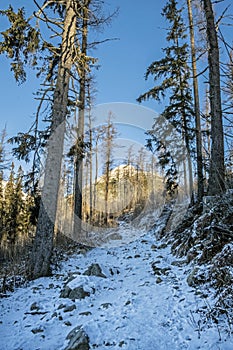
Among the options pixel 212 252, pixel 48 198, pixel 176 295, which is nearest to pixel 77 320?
pixel 176 295

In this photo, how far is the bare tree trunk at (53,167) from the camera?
5.70m

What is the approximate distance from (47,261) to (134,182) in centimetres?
2871

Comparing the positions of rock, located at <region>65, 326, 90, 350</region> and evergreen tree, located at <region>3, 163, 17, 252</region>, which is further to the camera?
evergreen tree, located at <region>3, 163, 17, 252</region>

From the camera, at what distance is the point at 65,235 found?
1199 centimetres

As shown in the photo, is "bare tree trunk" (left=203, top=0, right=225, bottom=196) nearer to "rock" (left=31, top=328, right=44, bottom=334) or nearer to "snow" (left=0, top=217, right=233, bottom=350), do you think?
"snow" (left=0, top=217, right=233, bottom=350)

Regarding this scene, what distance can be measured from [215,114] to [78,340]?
612 centimetres

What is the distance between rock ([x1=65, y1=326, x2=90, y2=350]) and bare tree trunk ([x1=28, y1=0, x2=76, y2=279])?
9.95 feet

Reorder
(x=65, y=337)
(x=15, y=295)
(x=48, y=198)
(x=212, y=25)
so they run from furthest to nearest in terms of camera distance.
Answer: (x=212, y=25) < (x=48, y=198) < (x=15, y=295) < (x=65, y=337)

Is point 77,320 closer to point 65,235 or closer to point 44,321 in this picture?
point 44,321

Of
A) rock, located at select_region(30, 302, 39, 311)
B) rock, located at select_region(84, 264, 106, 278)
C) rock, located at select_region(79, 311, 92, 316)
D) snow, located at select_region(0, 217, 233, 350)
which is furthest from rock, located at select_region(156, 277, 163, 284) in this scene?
rock, located at select_region(30, 302, 39, 311)

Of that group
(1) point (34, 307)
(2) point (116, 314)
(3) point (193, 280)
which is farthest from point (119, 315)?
(1) point (34, 307)

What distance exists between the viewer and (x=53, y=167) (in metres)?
6.31

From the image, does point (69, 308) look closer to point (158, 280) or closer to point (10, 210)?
point (158, 280)

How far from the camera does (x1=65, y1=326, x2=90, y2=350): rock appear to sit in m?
2.57
